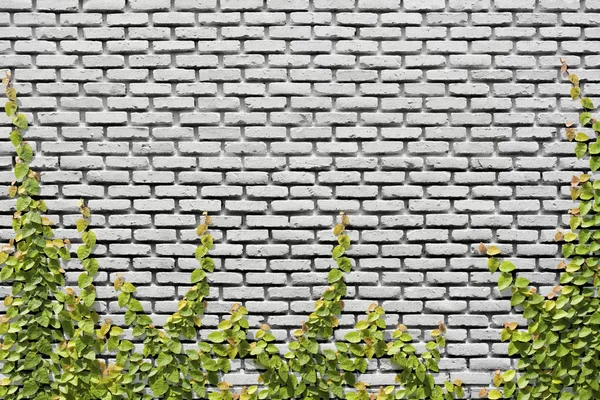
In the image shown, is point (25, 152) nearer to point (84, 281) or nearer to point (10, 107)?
point (10, 107)

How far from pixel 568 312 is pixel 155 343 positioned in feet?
7.57

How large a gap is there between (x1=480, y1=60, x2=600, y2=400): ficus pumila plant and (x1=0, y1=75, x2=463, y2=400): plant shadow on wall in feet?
1.31

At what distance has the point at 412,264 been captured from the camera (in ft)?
9.71

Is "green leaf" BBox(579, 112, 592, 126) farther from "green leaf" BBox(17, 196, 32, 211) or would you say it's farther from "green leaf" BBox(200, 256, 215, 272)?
"green leaf" BBox(17, 196, 32, 211)

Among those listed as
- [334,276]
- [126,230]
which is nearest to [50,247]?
[126,230]

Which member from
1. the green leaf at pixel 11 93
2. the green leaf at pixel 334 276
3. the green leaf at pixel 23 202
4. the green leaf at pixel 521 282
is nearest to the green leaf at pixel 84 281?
the green leaf at pixel 23 202

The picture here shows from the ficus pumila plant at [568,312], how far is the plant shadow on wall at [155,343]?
40 centimetres

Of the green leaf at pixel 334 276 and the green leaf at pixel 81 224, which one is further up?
the green leaf at pixel 81 224

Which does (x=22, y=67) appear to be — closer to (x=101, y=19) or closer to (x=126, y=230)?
(x=101, y=19)

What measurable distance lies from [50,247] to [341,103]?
5.90 feet

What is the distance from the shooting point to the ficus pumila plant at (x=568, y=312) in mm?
2943

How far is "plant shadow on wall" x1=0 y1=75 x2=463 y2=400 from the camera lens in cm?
295

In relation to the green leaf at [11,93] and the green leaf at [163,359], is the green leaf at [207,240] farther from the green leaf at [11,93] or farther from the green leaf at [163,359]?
the green leaf at [11,93]

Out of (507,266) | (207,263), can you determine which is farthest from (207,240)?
(507,266)
